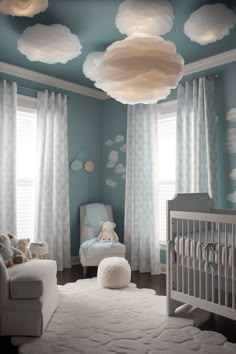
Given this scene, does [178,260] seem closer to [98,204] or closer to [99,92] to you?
[98,204]

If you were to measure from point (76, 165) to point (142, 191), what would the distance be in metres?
1.04

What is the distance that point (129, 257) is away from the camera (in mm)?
4297

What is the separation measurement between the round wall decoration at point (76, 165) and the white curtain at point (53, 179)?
0.71 feet

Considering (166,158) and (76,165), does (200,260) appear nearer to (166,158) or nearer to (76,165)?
(166,158)

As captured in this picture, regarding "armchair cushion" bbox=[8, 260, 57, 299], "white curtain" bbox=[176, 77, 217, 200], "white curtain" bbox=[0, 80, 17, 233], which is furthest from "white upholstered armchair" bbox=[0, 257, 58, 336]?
"white curtain" bbox=[176, 77, 217, 200]

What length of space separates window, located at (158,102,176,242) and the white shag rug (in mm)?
1287

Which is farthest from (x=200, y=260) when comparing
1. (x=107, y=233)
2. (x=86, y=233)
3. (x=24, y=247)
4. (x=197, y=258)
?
(x=86, y=233)

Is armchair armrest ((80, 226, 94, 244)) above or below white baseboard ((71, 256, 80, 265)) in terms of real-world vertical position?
above

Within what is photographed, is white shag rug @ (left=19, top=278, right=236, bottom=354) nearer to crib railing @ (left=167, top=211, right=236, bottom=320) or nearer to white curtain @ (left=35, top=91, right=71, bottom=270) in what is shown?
crib railing @ (left=167, top=211, right=236, bottom=320)

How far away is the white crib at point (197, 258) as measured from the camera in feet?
7.36

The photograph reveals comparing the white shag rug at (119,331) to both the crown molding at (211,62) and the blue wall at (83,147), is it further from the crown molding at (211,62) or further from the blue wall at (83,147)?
the crown molding at (211,62)

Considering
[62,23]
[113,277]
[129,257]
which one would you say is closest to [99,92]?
[62,23]

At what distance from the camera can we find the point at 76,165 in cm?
454

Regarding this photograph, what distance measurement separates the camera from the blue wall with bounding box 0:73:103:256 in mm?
4531
